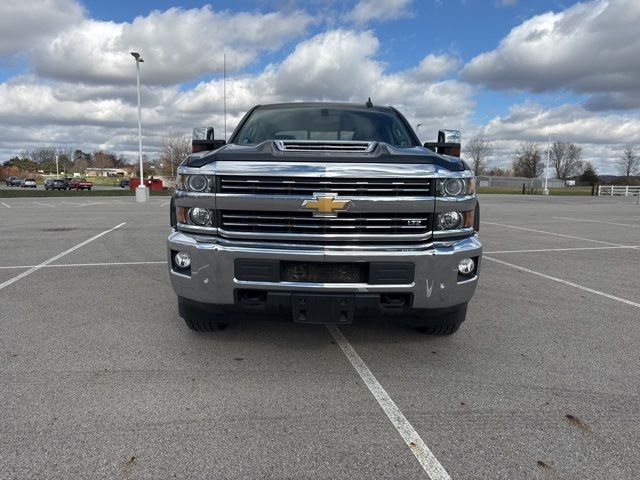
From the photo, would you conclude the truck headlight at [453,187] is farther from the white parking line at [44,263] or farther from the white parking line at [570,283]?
the white parking line at [44,263]

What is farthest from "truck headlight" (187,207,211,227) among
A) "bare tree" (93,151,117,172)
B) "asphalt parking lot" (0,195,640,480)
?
"bare tree" (93,151,117,172)

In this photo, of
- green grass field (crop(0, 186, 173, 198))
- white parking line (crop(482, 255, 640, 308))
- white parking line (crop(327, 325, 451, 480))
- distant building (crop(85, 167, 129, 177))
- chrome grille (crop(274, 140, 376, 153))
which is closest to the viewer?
white parking line (crop(327, 325, 451, 480))

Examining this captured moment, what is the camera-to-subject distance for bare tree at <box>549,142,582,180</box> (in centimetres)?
11425

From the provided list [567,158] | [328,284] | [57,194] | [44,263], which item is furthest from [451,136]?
[567,158]

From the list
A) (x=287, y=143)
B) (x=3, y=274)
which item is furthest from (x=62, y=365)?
(x=3, y=274)

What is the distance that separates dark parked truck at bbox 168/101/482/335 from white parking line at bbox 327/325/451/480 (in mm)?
480

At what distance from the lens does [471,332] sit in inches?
165

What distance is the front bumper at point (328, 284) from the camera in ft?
10.0

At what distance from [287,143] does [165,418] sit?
200 centimetres

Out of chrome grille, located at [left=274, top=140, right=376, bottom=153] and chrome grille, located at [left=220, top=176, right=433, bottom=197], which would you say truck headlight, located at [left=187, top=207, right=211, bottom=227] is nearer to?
chrome grille, located at [left=220, top=176, right=433, bottom=197]

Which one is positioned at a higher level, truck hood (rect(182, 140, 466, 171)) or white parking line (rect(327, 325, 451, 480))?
truck hood (rect(182, 140, 466, 171))

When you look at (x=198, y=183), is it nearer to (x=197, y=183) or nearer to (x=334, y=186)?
(x=197, y=183)

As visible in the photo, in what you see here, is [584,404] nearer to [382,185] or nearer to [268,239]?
[382,185]

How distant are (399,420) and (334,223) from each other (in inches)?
50.9
